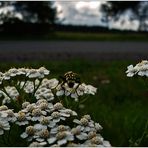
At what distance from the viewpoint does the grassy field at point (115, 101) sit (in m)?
3.78

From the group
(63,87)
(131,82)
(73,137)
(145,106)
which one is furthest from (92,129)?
(131,82)

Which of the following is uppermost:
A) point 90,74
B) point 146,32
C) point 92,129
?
point 92,129

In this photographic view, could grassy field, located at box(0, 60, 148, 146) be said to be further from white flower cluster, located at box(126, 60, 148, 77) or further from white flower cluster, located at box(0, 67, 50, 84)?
white flower cluster, located at box(0, 67, 50, 84)

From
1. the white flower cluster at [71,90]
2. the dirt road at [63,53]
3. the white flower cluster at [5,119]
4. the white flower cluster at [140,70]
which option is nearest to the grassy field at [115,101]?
the white flower cluster at [140,70]

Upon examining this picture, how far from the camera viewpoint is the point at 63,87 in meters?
2.48

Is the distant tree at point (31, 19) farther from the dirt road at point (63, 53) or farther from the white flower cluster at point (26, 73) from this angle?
the white flower cluster at point (26, 73)

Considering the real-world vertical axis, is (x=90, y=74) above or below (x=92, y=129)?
below

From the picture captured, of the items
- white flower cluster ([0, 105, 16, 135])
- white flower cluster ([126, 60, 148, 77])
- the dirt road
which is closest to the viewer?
white flower cluster ([0, 105, 16, 135])

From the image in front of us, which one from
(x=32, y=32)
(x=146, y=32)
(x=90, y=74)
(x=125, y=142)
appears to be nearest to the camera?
(x=125, y=142)

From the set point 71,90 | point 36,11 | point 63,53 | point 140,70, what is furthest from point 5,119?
point 36,11

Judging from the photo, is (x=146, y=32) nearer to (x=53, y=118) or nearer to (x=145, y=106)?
(x=145, y=106)

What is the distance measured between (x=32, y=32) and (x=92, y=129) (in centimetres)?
2685

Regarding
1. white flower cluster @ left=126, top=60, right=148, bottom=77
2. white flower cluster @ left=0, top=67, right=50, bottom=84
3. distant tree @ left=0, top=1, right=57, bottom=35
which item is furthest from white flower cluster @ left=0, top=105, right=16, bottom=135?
distant tree @ left=0, top=1, right=57, bottom=35

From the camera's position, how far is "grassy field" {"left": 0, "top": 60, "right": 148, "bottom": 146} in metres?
3.78
